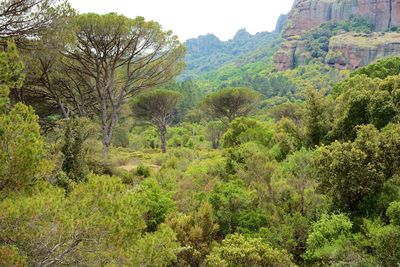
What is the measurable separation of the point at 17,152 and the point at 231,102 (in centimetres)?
3298

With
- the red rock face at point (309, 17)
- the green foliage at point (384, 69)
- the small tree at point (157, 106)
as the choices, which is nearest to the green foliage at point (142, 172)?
the small tree at point (157, 106)

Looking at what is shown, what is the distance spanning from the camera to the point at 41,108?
21609 millimetres

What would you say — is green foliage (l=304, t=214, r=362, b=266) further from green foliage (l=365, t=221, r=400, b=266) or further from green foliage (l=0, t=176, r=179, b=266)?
green foliage (l=0, t=176, r=179, b=266)

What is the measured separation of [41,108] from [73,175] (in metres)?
10.3

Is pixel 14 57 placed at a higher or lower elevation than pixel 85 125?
higher

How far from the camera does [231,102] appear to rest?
38.1m

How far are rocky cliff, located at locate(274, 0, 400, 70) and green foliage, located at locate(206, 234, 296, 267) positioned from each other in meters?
73.5

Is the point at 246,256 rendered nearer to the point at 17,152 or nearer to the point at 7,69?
the point at 17,152

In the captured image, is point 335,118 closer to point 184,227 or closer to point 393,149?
point 393,149

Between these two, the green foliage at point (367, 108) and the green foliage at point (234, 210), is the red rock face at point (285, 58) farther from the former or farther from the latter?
the green foliage at point (234, 210)

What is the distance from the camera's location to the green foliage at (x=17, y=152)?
5805 millimetres

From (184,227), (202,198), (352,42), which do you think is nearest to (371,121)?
(202,198)

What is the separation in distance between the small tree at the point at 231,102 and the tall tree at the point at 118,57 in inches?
552

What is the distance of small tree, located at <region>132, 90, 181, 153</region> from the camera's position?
3600cm
